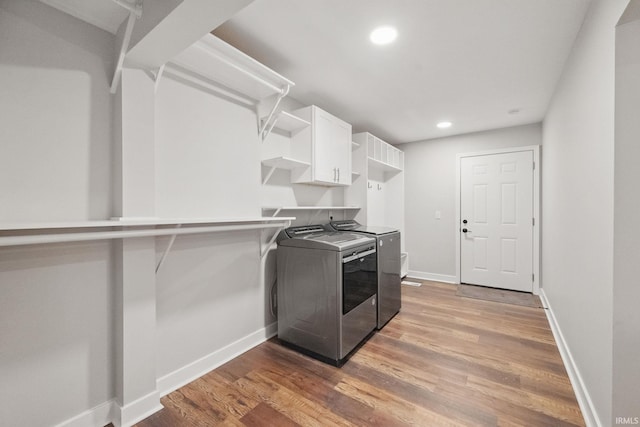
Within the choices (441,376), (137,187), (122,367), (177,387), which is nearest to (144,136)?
(137,187)

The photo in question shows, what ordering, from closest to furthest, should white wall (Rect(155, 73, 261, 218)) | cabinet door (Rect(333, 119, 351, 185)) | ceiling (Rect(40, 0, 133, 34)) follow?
ceiling (Rect(40, 0, 133, 34)) < white wall (Rect(155, 73, 261, 218)) < cabinet door (Rect(333, 119, 351, 185))

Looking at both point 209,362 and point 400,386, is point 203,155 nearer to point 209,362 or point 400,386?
point 209,362

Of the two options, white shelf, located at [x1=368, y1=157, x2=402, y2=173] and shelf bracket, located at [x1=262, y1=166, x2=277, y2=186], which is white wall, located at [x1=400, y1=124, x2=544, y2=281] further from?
shelf bracket, located at [x1=262, y1=166, x2=277, y2=186]

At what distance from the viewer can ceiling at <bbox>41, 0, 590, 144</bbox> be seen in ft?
5.20

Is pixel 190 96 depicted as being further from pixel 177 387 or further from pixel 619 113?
pixel 619 113

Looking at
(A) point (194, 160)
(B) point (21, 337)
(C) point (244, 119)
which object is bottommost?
(B) point (21, 337)

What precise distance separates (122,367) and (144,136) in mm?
1303

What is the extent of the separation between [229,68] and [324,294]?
5.82ft

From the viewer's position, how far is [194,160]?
1900mm

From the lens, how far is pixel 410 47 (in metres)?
1.97

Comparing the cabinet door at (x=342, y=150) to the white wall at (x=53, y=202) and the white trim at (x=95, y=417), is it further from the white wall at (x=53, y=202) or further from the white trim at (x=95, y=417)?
the white trim at (x=95, y=417)

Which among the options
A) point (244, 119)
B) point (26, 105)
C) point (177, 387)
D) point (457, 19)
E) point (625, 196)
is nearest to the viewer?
point (625, 196)

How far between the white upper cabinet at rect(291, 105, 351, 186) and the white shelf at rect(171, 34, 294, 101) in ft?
1.88

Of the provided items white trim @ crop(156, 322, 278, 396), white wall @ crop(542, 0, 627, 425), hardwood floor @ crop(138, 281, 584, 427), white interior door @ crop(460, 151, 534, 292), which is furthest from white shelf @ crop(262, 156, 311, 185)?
white interior door @ crop(460, 151, 534, 292)
